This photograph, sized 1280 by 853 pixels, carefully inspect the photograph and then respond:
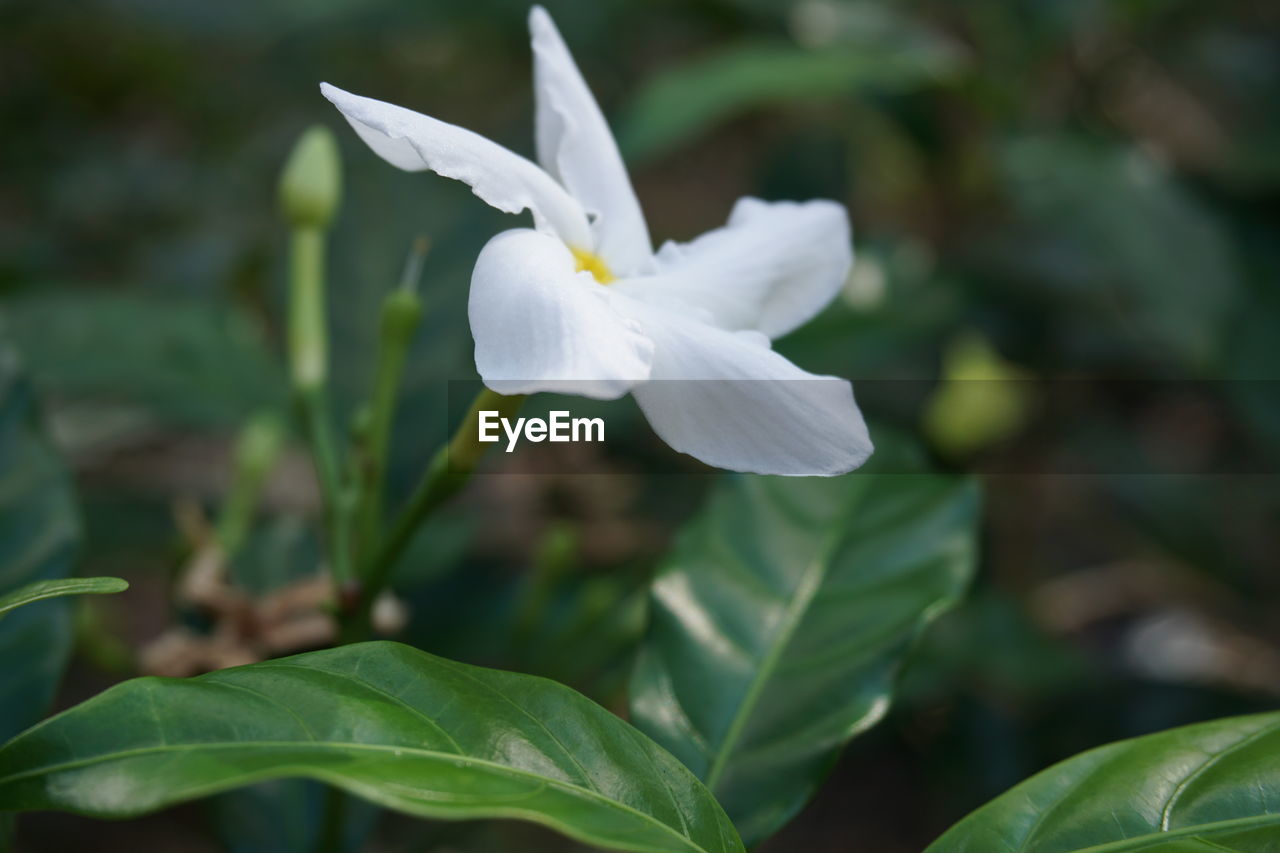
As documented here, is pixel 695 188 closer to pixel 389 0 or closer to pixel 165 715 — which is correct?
pixel 389 0

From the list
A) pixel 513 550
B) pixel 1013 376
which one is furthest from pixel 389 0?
pixel 1013 376

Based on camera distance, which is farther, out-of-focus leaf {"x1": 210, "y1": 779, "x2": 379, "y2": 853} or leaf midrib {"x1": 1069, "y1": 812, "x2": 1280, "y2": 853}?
out-of-focus leaf {"x1": 210, "y1": 779, "x2": 379, "y2": 853}

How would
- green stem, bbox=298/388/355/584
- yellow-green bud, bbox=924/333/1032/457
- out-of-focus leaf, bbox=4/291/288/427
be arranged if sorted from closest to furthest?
1. green stem, bbox=298/388/355/584
2. out-of-focus leaf, bbox=4/291/288/427
3. yellow-green bud, bbox=924/333/1032/457

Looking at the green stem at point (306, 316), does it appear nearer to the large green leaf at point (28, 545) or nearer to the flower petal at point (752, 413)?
the large green leaf at point (28, 545)

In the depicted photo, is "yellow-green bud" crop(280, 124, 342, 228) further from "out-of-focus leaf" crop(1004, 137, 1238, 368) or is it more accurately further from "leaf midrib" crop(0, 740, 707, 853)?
"out-of-focus leaf" crop(1004, 137, 1238, 368)

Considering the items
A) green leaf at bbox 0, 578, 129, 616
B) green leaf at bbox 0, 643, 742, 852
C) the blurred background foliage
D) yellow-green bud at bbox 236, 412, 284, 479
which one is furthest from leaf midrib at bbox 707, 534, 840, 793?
yellow-green bud at bbox 236, 412, 284, 479

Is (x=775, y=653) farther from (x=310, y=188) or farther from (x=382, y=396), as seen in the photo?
(x=310, y=188)

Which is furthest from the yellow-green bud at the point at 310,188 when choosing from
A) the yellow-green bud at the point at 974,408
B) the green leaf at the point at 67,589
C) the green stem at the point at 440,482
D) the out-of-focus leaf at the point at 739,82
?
the yellow-green bud at the point at 974,408
